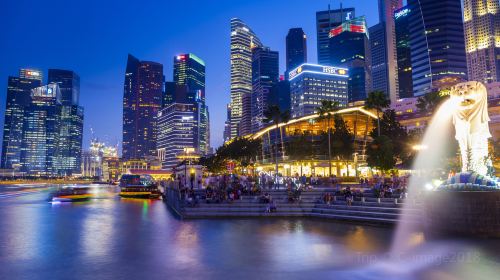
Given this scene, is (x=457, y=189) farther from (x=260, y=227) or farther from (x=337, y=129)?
(x=337, y=129)

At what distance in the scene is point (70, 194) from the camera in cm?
4956

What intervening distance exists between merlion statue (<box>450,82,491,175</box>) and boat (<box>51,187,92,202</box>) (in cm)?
4523

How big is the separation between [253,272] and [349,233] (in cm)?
937

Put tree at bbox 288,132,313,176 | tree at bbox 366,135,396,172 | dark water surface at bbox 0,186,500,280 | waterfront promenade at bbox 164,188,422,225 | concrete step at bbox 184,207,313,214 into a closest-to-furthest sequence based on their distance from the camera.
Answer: dark water surface at bbox 0,186,500,280, waterfront promenade at bbox 164,188,422,225, concrete step at bbox 184,207,313,214, tree at bbox 366,135,396,172, tree at bbox 288,132,313,176

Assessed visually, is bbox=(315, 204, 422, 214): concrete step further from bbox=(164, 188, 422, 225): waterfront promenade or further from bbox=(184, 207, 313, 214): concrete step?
bbox=(184, 207, 313, 214): concrete step

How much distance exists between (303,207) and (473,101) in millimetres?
13776

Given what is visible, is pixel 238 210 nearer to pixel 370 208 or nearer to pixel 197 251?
pixel 370 208

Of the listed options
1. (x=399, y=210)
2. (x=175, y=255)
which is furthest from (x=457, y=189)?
(x=175, y=255)

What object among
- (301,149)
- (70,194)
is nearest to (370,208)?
(70,194)

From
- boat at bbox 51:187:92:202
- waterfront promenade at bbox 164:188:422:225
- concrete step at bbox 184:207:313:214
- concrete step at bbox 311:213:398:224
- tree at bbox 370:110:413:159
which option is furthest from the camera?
tree at bbox 370:110:413:159

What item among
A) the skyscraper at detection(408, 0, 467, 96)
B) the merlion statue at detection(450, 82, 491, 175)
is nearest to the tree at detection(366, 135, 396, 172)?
the merlion statue at detection(450, 82, 491, 175)

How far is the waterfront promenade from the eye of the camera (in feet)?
80.0

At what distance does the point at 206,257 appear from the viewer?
13906 millimetres

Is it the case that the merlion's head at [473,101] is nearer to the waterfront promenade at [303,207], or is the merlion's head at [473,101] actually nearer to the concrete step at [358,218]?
the waterfront promenade at [303,207]
